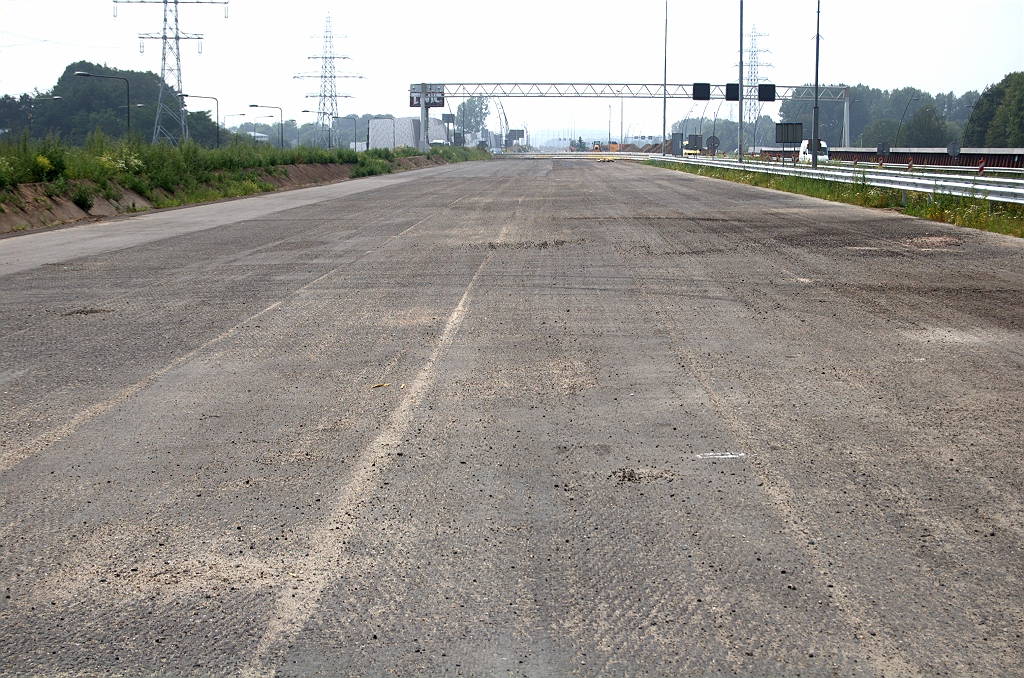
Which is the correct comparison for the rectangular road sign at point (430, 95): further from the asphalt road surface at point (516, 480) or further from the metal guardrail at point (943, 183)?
the asphalt road surface at point (516, 480)

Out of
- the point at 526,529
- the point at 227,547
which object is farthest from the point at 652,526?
the point at 227,547

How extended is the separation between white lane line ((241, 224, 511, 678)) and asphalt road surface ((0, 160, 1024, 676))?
22 millimetres

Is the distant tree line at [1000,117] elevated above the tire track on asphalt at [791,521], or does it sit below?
above

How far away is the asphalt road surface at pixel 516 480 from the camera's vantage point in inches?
151

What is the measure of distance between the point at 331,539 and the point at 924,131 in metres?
139

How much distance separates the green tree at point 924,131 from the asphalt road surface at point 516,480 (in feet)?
412

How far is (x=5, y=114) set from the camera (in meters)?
113

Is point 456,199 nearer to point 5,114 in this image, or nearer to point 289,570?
point 289,570

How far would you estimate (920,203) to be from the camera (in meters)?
24.9

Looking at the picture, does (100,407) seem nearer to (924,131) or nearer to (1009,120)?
(1009,120)

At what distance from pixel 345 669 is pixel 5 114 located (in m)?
127

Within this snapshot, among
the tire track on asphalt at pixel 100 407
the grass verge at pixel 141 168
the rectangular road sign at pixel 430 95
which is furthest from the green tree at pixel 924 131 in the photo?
the tire track on asphalt at pixel 100 407

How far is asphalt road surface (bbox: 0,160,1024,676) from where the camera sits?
12.6 feet

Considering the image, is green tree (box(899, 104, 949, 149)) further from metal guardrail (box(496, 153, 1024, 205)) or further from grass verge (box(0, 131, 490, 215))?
grass verge (box(0, 131, 490, 215))
